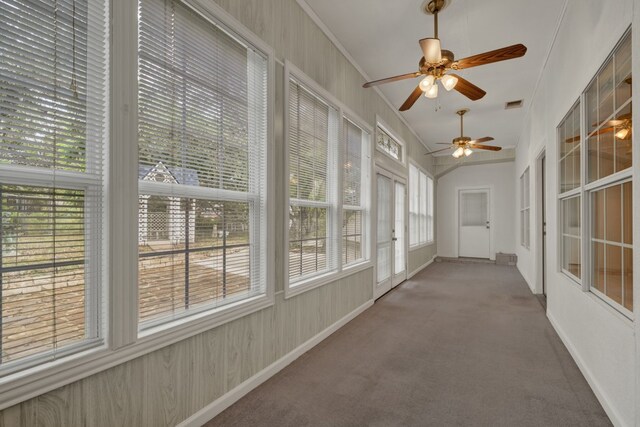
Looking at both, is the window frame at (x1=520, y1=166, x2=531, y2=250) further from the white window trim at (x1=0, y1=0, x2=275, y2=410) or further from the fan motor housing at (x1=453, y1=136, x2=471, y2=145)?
the white window trim at (x1=0, y1=0, x2=275, y2=410)

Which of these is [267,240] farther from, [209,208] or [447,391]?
[447,391]

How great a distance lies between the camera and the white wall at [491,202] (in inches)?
346

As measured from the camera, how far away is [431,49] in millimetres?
2504

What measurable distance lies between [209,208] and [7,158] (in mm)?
947

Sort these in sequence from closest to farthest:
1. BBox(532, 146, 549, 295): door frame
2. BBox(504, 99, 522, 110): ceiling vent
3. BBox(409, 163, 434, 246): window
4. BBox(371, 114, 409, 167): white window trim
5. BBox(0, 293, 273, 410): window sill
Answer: BBox(0, 293, 273, 410): window sill < BBox(371, 114, 409, 167): white window trim < BBox(532, 146, 549, 295): door frame < BBox(504, 99, 522, 110): ceiling vent < BBox(409, 163, 434, 246): window

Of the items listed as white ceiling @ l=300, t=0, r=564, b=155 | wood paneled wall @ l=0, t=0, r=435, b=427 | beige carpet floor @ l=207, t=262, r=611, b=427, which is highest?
white ceiling @ l=300, t=0, r=564, b=155

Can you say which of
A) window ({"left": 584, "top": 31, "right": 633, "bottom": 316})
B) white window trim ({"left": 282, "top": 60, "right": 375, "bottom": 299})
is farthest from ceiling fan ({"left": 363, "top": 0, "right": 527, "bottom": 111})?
white window trim ({"left": 282, "top": 60, "right": 375, "bottom": 299})

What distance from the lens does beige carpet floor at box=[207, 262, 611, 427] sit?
6.54 ft

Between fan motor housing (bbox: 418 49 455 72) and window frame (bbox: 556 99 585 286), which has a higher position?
fan motor housing (bbox: 418 49 455 72)

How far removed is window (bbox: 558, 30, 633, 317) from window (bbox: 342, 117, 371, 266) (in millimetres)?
2113

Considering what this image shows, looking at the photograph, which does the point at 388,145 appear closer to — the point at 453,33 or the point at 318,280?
the point at 453,33

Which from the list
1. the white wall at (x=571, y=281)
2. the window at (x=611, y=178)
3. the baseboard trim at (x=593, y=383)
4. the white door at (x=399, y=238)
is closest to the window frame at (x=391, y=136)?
the white door at (x=399, y=238)

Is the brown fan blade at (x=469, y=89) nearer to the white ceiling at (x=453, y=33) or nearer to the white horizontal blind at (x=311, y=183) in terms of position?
the white ceiling at (x=453, y=33)

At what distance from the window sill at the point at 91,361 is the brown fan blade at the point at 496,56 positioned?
8.40 ft
